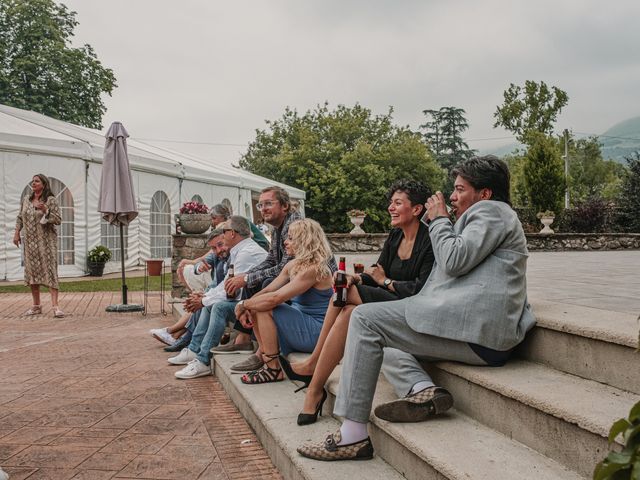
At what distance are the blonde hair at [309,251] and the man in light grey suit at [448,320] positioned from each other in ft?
3.81

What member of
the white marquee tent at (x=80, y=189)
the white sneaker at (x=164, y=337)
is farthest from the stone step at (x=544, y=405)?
the white marquee tent at (x=80, y=189)

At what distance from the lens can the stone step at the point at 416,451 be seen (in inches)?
78.8

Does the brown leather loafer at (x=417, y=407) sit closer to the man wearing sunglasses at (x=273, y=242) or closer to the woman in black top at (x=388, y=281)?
the woman in black top at (x=388, y=281)

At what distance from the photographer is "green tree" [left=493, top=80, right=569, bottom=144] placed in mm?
34094

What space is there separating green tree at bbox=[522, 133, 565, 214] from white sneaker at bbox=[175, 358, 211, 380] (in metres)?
17.7

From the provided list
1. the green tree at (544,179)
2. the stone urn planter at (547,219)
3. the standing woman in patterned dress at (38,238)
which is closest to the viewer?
the standing woman in patterned dress at (38,238)

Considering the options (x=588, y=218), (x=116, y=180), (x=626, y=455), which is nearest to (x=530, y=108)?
(x=588, y=218)

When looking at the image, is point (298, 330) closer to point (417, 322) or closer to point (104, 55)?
point (417, 322)

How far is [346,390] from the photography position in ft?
8.53

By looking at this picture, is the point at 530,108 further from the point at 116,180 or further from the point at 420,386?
the point at 420,386

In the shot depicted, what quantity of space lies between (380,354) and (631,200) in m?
20.2

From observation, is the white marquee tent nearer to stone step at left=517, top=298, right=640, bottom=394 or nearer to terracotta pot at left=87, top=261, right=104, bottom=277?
terracotta pot at left=87, top=261, right=104, bottom=277

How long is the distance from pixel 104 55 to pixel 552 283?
33.0 m

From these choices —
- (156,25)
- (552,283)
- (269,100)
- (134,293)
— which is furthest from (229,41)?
(269,100)
